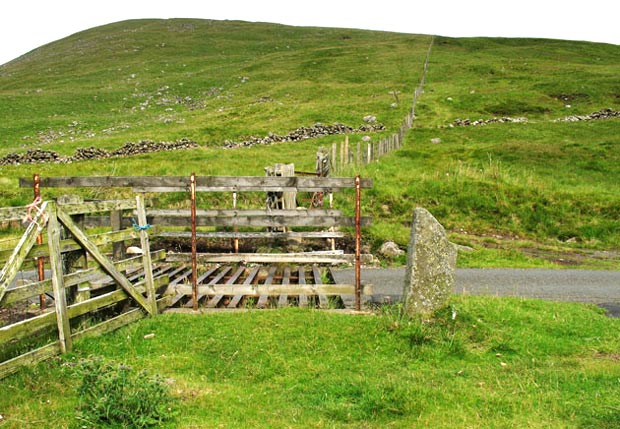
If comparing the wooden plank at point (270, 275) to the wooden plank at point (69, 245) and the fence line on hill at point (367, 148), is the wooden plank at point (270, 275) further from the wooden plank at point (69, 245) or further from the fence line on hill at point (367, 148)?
the fence line on hill at point (367, 148)

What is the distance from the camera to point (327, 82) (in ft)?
203

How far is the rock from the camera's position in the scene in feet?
50.7

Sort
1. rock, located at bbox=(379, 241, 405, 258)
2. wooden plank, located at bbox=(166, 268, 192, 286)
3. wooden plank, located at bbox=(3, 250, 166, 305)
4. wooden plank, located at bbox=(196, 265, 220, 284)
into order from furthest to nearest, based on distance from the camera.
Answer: rock, located at bbox=(379, 241, 405, 258)
wooden plank, located at bbox=(196, 265, 220, 284)
wooden plank, located at bbox=(166, 268, 192, 286)
wooden plank, located at bbox=(3, 250, 166, 305)

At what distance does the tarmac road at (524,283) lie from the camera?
35.9 feet

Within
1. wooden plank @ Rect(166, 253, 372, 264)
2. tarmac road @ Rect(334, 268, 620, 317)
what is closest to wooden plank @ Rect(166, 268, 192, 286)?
wooden plank @ Rect(166, 253, 372, 264)

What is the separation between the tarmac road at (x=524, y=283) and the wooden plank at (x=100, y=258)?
434 cm

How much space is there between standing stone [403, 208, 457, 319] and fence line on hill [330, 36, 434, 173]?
43.9 feet

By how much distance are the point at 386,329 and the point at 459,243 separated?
9637 millimetres

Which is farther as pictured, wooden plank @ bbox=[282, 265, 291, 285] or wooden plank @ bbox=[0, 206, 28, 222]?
wooden plank @ bbox=[282, 265, 291, 285]

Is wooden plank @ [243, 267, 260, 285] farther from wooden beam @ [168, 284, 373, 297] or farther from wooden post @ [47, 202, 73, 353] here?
wooden post @ [47, 202, 73, 353]

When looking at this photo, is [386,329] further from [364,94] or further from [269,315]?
[364,94]

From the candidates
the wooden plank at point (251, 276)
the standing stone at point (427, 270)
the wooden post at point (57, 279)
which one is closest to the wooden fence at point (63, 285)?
the wooden post at point (57, 279)

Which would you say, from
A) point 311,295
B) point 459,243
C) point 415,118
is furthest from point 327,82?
point 311,295

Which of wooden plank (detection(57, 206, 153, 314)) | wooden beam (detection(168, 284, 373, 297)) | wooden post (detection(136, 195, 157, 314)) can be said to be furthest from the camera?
wooden beam (detection(168, 284, 373, 297))
